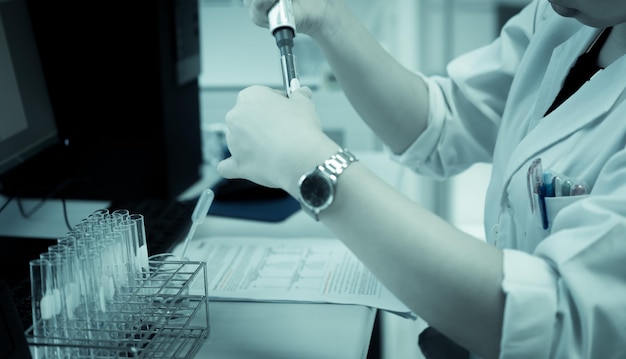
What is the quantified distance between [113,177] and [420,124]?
630 mm

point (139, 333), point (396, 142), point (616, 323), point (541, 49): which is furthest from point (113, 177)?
point (616, 323)

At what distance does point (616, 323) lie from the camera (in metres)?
0.69

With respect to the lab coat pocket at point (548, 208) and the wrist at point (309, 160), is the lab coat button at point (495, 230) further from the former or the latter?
the wrist at point (309, 160)

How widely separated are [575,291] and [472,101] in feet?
1.88

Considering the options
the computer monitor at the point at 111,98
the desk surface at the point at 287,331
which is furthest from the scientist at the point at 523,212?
the computer monitor at the point at 111,98

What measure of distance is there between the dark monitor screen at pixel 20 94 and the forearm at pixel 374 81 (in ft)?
1.61

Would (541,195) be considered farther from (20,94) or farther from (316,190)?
(20,94)

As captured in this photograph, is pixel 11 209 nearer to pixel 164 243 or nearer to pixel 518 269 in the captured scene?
pixel 164 243

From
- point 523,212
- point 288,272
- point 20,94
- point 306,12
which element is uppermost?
point 306,12

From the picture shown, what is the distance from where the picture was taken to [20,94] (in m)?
1.11

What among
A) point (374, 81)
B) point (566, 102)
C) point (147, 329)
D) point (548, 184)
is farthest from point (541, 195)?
point (147, 329)

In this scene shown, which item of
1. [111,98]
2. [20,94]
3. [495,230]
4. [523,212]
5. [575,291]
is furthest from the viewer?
[111,98]

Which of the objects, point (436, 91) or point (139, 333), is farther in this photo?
point (436, 91)

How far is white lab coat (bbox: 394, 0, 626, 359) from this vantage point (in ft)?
2.23
